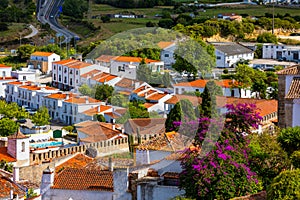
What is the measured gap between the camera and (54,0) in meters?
66.8

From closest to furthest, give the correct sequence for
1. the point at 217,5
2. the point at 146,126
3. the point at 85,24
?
the point at 146,126 < the point at 85,24 < the point at 217,5

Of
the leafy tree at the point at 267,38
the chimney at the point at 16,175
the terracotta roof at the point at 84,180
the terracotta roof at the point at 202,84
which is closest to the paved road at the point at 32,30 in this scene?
the leafy tree at the point at 267,38

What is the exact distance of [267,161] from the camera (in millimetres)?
11562

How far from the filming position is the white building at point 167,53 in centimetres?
3281

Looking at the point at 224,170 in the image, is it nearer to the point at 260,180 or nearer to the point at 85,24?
the point at 260,180

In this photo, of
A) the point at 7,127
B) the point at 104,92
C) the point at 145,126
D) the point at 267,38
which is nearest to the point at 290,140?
the point at 145,126

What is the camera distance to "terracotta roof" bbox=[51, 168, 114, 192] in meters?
11.9

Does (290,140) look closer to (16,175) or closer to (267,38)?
(16,175)

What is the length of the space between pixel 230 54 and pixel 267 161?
2794cm

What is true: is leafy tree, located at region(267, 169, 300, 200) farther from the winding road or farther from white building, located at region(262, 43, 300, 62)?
the winding road

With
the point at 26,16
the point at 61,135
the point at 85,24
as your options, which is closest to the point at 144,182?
the point at 61,135

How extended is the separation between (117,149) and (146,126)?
920 millimetres

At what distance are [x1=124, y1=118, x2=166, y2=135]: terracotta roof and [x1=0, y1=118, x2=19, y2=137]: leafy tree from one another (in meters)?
3.64

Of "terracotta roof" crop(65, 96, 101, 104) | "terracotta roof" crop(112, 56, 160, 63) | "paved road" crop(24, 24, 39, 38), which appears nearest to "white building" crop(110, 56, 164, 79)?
"terracotta roof" crop(112, 56, 160, 63)
